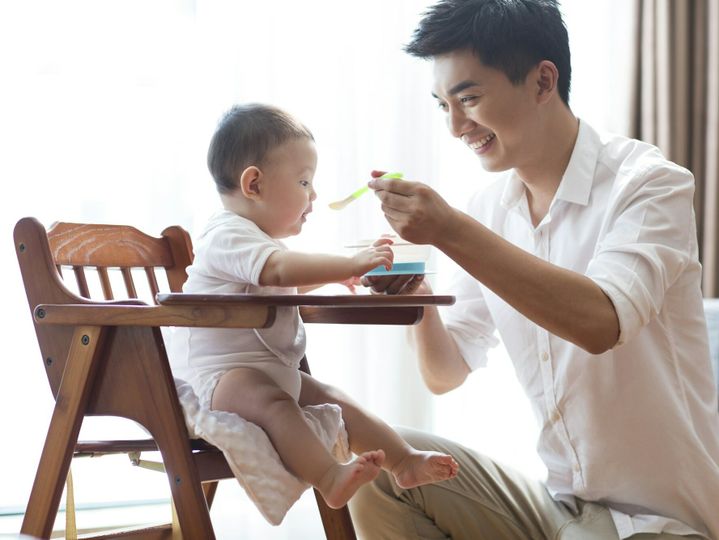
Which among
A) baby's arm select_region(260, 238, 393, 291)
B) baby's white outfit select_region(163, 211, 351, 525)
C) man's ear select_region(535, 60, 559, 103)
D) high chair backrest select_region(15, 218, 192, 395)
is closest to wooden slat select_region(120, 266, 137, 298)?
high chair backrest select_region(15, 218, 192, 395)

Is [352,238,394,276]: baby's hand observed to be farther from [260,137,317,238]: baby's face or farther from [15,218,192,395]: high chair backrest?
[15,218,192,395]: high chair backrest

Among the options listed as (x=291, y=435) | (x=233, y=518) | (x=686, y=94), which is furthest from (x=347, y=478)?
(x=686, y=94)

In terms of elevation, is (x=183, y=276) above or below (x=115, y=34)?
below

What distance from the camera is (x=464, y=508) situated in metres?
1.63

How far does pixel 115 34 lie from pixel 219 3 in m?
0.31

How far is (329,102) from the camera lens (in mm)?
2549

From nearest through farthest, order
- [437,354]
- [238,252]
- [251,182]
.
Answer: [238,252] → [251,182] → [437,354]

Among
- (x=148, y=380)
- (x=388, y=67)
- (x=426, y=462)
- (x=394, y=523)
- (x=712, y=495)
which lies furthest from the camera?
(x=388, y=67)

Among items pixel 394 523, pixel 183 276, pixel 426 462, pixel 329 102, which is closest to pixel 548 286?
pixel 426 462

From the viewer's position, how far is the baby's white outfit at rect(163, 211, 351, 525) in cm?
123

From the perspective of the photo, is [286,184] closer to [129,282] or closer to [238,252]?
[238,252]

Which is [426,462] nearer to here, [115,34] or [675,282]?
[675,282]

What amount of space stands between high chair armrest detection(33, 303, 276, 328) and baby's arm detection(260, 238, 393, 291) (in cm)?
12

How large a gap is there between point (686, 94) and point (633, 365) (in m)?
1.59
